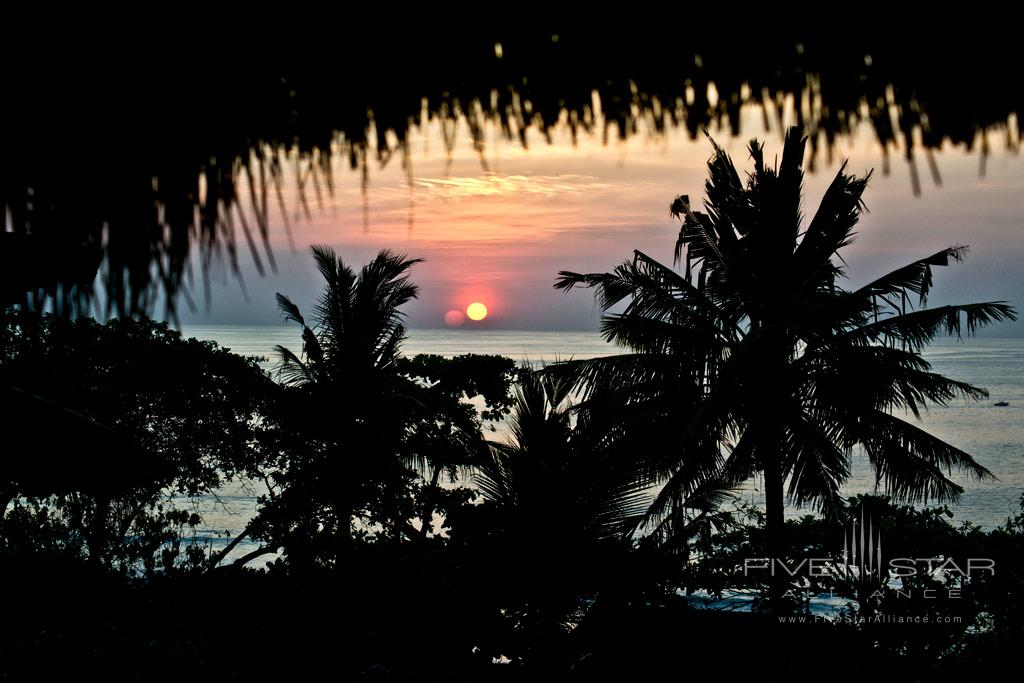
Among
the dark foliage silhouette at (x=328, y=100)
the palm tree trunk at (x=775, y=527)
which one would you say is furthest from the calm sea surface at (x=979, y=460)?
the dark foliage silhouette at (x=328, y=100)

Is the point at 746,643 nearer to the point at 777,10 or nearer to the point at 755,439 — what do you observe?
the point at 755,439

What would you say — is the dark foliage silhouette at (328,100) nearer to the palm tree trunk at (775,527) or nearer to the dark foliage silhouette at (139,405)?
the palm tree trunk at (775,527)

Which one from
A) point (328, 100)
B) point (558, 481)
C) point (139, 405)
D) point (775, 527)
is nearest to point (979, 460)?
point (775, 527)

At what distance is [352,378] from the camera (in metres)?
13.5

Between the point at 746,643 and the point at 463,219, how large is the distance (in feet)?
27.2

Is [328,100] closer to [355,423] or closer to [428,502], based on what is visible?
[355,423]

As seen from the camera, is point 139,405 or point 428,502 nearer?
point 428,502

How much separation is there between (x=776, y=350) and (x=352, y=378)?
6913 millimetres

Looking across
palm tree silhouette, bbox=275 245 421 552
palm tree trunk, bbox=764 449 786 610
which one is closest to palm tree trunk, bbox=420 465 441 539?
palm tree silhouette, bbox=275 245 421 552

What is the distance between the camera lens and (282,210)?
89.5 inches

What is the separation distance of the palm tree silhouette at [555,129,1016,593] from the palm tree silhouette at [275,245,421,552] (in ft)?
13.1

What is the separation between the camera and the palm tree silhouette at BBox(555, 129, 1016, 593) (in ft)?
32.9

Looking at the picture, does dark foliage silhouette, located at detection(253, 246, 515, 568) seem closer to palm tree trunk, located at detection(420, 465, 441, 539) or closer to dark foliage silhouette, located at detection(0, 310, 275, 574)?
palm tree trunk, located at detection(420, 465, 441, 539)

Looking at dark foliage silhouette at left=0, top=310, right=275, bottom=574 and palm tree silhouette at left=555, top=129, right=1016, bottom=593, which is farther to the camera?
dark foliage silhouette at left=0, top=310, right=275, bottom=574
